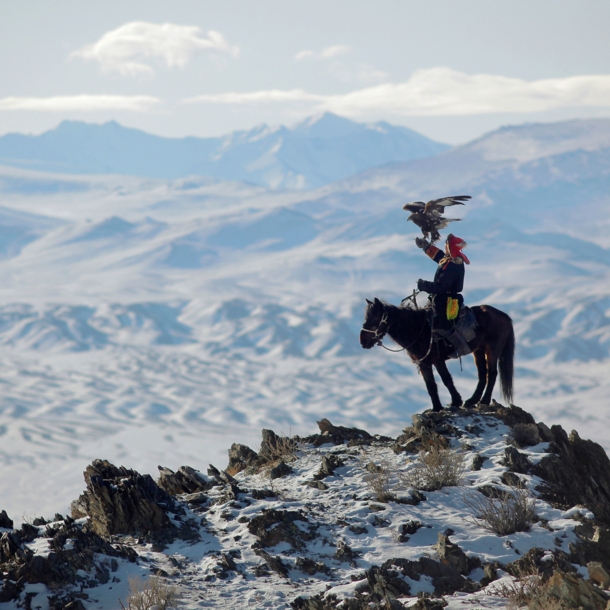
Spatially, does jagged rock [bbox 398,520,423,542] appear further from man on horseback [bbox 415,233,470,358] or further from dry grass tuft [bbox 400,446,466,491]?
man on horseback [bbox 415,233,470,358]

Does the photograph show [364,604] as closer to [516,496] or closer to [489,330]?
[516,496]

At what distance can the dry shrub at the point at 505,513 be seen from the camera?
10.5 meters

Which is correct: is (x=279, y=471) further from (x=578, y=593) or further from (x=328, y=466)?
(x=578, y=593)

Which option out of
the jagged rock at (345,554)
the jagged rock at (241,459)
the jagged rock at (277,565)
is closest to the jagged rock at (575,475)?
the jagged rock at (345,554)

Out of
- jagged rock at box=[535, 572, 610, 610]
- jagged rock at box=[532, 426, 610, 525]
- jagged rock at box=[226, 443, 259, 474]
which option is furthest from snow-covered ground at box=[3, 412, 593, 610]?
jagged rock at box=[226, 443, 259, 474]

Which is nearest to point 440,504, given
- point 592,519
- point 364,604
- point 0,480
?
point 592,519

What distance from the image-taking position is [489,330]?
1519 cm

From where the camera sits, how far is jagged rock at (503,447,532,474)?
1227cm

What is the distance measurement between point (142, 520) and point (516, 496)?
5584 mm

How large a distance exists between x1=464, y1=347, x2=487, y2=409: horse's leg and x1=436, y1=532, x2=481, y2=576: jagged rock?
570 cm

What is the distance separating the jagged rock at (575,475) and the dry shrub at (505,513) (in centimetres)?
68

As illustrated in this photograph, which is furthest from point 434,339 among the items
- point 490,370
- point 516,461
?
point 516,461

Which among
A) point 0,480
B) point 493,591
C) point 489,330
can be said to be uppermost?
point 489,330

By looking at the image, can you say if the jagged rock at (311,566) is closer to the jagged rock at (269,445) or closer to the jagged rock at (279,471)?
the jagged rock at (279,471)
